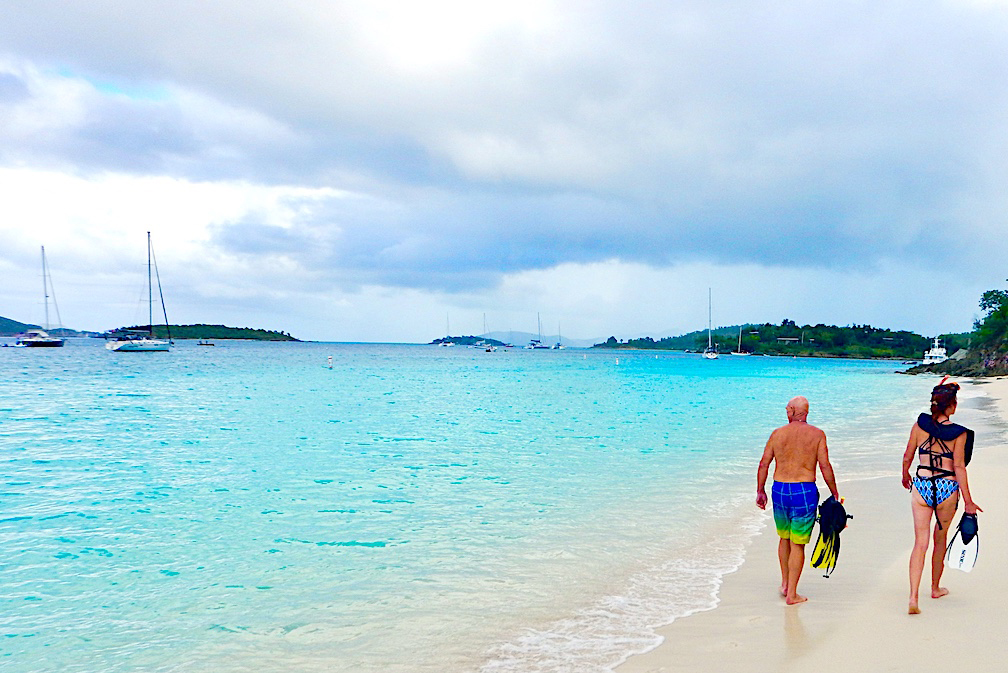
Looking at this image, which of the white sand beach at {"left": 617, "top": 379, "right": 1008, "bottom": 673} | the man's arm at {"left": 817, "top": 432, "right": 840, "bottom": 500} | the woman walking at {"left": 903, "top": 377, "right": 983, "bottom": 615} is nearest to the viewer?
the white sand beach at {"left": 617, "top": 379, "right": 1008, "bottom": 673}

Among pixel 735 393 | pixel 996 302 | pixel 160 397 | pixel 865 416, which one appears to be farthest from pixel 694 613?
pixel 996 302

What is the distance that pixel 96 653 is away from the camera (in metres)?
6.52

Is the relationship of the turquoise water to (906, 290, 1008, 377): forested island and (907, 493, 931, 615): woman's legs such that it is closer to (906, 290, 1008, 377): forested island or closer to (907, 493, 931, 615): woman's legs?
(907, 493, 931, 615): woman's legs

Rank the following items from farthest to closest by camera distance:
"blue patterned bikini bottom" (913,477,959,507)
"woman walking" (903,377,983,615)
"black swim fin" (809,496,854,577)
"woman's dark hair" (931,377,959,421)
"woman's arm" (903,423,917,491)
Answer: "black swim fin" (809,496,854,577) → "woman's arm" (903,423,917,491) → "blue patterned bikini bottom" (913,477,959,507) → "woman walking" (903,377,983,615) → "woman's dark hair" (931,377,959,421)

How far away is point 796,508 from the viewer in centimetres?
632

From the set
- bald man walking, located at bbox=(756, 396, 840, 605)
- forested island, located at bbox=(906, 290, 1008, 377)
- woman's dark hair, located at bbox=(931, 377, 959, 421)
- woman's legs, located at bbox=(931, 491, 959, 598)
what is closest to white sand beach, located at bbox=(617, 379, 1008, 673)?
woman's legs, located at bbox=(931, 491, 959, 598)

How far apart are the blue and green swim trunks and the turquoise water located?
1.53 metres

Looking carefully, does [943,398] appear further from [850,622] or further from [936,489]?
[850,622]

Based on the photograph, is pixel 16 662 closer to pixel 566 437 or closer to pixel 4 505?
pixel 4 505

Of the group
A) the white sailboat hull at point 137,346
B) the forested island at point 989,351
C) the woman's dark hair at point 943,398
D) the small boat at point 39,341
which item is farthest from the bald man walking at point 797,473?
the small boat at point 39,341

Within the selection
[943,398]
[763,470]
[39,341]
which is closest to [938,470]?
[943,398]

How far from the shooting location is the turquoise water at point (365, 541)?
659 centimetres

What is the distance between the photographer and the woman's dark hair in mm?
5629

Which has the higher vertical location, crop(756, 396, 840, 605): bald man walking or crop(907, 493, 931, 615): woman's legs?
crop(756, 396, 840, 605): bald man walking
